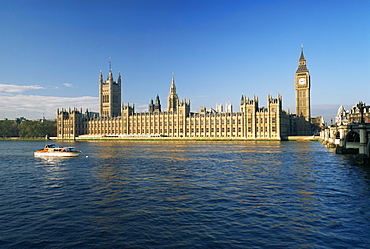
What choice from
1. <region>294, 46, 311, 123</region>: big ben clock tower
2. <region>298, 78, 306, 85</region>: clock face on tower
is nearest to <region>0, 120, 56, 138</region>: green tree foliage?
<region>294, 46, 311, 123</region>: big ben clock tower

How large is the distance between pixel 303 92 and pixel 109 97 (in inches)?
4501

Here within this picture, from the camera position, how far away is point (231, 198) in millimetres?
20375

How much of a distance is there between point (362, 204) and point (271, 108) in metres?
110

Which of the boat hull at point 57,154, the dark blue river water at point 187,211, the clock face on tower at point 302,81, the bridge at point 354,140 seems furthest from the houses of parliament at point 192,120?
the dark blue river water at point 187,211

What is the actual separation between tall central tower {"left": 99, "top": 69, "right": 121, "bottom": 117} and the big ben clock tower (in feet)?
354

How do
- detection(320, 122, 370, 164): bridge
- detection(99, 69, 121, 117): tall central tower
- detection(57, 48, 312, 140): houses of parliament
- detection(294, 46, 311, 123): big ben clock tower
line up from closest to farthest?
detection(320, 122, 370, 164): bridge
detection(57, 48, 312, 140): houses of parliament
detection(294, 46, 311, 123): big ben clock tower
detection(99, 69, 121, 117): tall central tower

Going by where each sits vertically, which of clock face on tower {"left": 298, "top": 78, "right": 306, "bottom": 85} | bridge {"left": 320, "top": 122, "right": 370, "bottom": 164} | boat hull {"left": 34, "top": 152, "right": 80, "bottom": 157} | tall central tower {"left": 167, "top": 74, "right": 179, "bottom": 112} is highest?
clock face on tower {"left": 298, "top": 78, "right": 306, "bottom": 85}

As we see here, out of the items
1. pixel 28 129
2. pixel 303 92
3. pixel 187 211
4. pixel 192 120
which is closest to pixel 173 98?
pixel 192 120

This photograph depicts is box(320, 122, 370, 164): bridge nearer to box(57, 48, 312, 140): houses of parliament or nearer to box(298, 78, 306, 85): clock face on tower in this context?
box(57, 48, 312, 140): houses of parliament

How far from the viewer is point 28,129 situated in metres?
164

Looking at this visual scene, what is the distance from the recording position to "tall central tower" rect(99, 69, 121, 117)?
186875mm

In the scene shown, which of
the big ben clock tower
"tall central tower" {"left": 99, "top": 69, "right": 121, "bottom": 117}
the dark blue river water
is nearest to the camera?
the dark blue river water

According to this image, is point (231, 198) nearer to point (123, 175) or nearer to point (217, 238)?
point (217, 238)

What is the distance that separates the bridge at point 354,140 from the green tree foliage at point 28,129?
150097 millimetres
